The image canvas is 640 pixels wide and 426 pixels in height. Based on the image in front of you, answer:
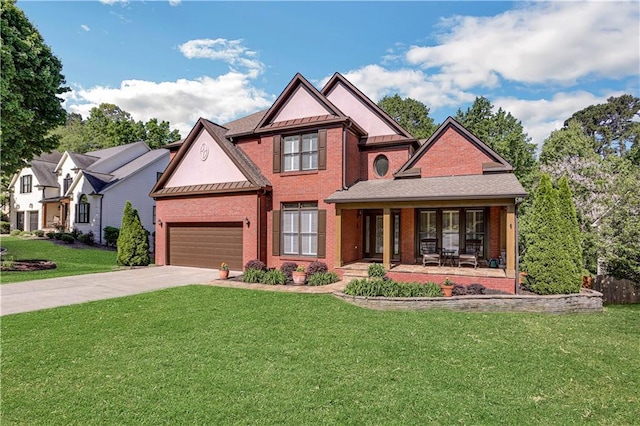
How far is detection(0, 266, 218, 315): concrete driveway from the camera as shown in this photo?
950cm

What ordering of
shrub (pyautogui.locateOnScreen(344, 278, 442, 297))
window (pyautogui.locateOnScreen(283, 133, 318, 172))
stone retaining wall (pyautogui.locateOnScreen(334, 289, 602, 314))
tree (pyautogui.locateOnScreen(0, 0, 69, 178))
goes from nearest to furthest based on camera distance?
stone retaining wall (pyautogui.locateOnScreen(334, 289, 602, 314)), shrub (pyautogui.locateOnScreen(344, 278, 442, 297)), window (pyautogui.locateOnScreen(283, 133, 318, 172)), tree (pyautogui.locateOnScreen(0, 0, 69, 178))

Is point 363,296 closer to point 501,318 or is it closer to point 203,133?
point 501,318

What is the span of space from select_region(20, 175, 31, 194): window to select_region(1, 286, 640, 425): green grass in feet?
108

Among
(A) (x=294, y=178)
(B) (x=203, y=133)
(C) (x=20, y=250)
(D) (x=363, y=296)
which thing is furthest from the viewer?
(C) (x=20, y=250)

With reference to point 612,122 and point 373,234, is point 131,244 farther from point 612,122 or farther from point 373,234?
point 612,122

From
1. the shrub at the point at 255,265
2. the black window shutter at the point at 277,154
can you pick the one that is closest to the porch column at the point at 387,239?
the shrub at the point at 255,265

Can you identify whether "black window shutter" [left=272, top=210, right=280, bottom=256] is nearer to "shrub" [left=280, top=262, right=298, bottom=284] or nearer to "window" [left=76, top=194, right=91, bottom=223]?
"shrub" [left=280, top=262, right=298, bottom=284]

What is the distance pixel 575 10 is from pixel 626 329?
959 cm

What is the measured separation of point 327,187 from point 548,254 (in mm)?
8172

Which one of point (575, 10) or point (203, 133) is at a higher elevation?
point (575, 10)

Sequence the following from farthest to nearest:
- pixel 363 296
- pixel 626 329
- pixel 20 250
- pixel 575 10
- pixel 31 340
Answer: pixel 20 250
pixel 575 10
pixel 363 296
pixel 626 329
pixel 31 340

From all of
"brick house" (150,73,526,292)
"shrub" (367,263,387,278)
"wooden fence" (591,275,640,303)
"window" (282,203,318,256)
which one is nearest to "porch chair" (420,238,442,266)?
"brick house" (150,73,526,292)

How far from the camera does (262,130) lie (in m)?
15.8

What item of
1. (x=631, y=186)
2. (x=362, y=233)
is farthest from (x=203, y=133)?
(x=631, y=186)
